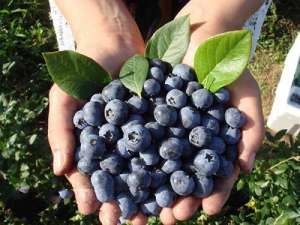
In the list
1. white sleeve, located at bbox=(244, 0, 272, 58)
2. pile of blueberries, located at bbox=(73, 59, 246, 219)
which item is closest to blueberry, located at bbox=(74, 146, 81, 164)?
pile of blueberries, located at bbox=(73, 59, 246, 219)

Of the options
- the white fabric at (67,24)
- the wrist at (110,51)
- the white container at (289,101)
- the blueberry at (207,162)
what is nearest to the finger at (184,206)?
the blueberry at (207,162)

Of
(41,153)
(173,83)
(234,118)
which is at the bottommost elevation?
(41,153)

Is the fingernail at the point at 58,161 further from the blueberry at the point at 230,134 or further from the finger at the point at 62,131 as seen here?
the blueberry at the point at 230,134

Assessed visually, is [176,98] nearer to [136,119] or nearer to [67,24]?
[136,119]

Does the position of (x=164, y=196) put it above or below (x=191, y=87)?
below

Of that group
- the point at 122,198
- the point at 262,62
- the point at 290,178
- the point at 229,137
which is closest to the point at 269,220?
the point at 290,178

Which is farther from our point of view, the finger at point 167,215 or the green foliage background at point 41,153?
the green foliage background at point 41,153

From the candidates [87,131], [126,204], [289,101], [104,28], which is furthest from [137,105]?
[289,101]
